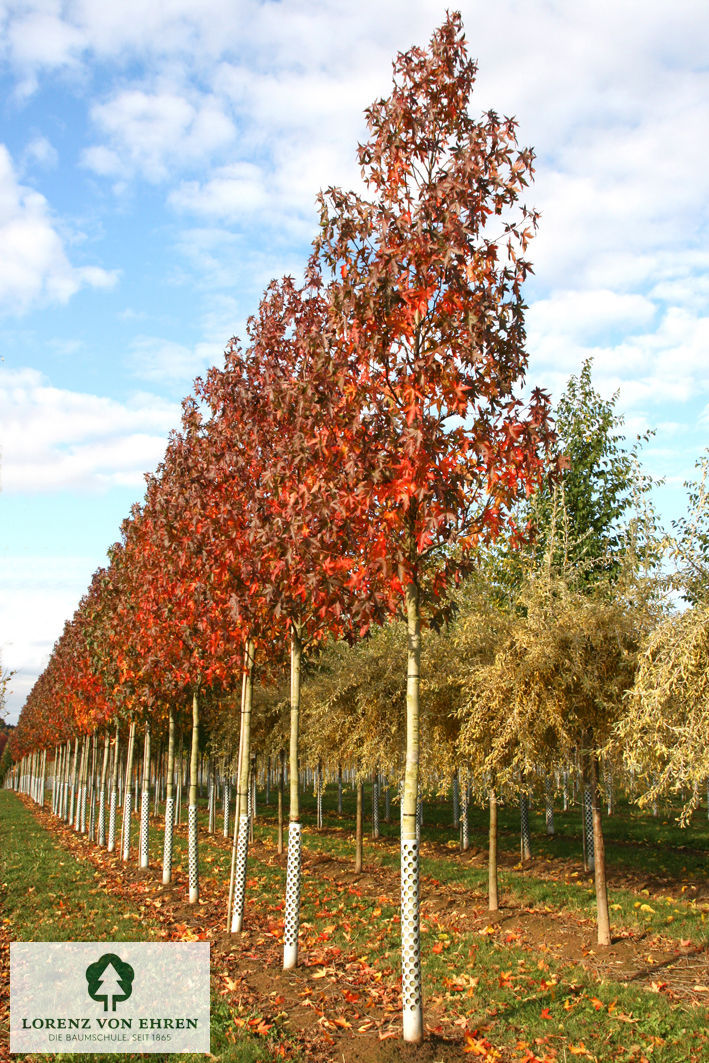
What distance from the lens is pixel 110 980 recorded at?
8.59m

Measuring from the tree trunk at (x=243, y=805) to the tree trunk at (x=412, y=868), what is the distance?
484 centimetres

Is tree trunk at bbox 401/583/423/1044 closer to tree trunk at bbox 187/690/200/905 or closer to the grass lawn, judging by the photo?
the grass lawn

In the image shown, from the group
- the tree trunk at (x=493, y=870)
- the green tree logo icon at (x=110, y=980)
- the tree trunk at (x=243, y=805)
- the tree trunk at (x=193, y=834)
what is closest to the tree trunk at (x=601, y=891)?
the tree trunk at (x=493, y=870)

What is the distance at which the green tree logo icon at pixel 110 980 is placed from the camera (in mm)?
8188

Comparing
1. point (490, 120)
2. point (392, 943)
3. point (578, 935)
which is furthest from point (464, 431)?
point (578, 935)

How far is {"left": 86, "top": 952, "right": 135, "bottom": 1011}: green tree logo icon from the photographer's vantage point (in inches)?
322

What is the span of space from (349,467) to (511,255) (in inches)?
110

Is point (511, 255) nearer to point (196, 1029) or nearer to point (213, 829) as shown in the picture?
point (196, 1029)

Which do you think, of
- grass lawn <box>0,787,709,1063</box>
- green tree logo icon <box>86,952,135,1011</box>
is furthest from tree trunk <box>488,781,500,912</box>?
green tree logo icon <box>86,952,135,1011</box>

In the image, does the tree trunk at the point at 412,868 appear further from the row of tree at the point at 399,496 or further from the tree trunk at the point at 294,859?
the tree trunk at the point at 294,859

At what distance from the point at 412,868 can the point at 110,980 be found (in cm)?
424

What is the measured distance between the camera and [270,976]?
29.8 ft

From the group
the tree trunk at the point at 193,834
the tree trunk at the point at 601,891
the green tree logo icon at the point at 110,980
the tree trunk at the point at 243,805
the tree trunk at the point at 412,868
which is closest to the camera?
the tree trunk at the point at 412,868

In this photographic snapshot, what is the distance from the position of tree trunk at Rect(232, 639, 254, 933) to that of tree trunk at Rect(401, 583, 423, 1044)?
15.9 feet
